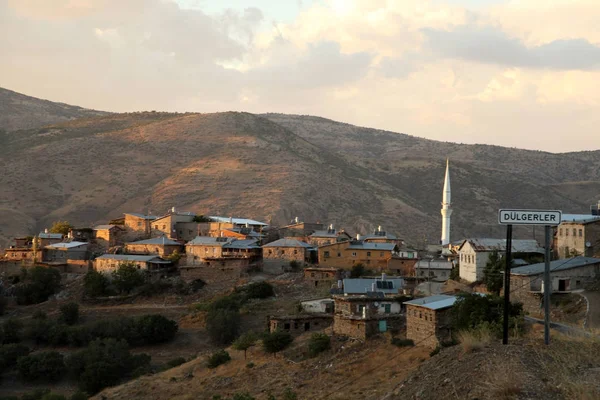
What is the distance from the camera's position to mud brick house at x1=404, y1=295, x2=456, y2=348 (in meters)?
25.4

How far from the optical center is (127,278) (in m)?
46.5

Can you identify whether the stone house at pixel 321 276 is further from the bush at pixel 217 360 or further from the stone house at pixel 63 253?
the stone house at pixel 63 253

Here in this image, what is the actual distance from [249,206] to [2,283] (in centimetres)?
3785

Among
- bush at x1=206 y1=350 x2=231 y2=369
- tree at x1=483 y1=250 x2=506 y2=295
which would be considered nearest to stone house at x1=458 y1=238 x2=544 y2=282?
tree at x1=483 y1=250 x2=506 y2=295

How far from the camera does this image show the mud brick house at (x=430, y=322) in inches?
1001

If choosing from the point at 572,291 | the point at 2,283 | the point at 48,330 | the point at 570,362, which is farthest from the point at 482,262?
the point at 2,283

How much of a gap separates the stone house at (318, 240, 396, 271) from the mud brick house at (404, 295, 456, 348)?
19873mm

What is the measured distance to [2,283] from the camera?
50531 millimetres

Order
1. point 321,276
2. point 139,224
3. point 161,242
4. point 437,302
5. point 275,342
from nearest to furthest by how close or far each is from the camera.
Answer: point 437,302 → point 275,342 → point 321,276 → point 161,242 → point 139,224

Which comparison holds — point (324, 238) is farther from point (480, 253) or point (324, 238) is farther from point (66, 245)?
point (66, 245)

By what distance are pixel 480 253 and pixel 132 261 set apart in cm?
2233

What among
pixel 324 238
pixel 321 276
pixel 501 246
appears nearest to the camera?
pixel 501 246

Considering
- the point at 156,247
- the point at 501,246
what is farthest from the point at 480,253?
the point at 156,247

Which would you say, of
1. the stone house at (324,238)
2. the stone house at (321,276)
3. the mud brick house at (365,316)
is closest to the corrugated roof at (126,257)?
the stone house at (324,238)
